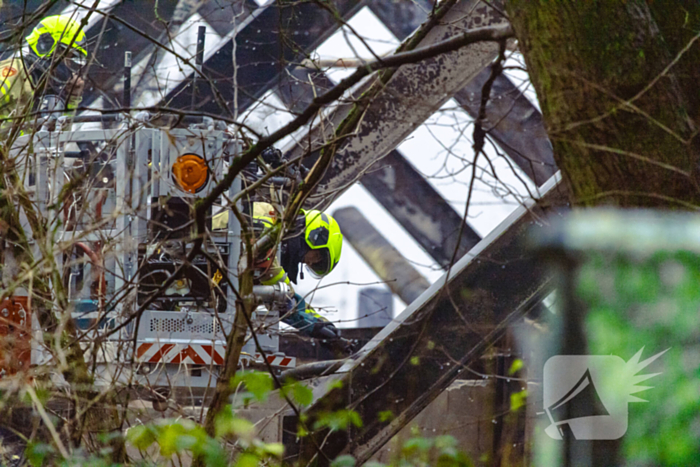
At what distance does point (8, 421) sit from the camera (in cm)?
348

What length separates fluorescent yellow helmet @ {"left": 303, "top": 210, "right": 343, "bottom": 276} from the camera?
5.64 m

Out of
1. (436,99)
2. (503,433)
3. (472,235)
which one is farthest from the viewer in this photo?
(472,235)

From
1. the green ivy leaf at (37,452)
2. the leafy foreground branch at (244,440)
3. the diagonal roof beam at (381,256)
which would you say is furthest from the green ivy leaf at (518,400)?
the green ivy leaf at (37,452)

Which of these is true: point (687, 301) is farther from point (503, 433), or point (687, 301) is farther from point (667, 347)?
point (503, 433)

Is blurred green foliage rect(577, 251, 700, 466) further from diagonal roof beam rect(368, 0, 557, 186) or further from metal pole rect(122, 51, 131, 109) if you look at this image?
diagonal roof beam rect(368, 0, 557, 186)

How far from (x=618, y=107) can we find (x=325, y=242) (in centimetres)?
352

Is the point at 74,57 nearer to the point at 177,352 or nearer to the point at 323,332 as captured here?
the point at 177,352

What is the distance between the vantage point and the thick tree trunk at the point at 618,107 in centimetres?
239

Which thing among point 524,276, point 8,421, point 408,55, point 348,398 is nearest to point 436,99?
point 524,276

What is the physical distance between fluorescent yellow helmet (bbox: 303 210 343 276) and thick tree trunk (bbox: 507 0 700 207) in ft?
10.8

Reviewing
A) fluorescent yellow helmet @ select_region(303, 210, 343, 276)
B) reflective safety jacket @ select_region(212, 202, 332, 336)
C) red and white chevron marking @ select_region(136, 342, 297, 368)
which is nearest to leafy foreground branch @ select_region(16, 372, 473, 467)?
red and white chevron marking @ select_region(136, 342, 297, 368)

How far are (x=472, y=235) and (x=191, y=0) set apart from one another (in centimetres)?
390

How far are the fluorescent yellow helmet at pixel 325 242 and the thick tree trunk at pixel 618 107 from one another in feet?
10.8

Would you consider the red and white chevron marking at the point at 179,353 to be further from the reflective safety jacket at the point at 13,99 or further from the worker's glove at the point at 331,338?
the reflective safety jacket at the point at 13,99
